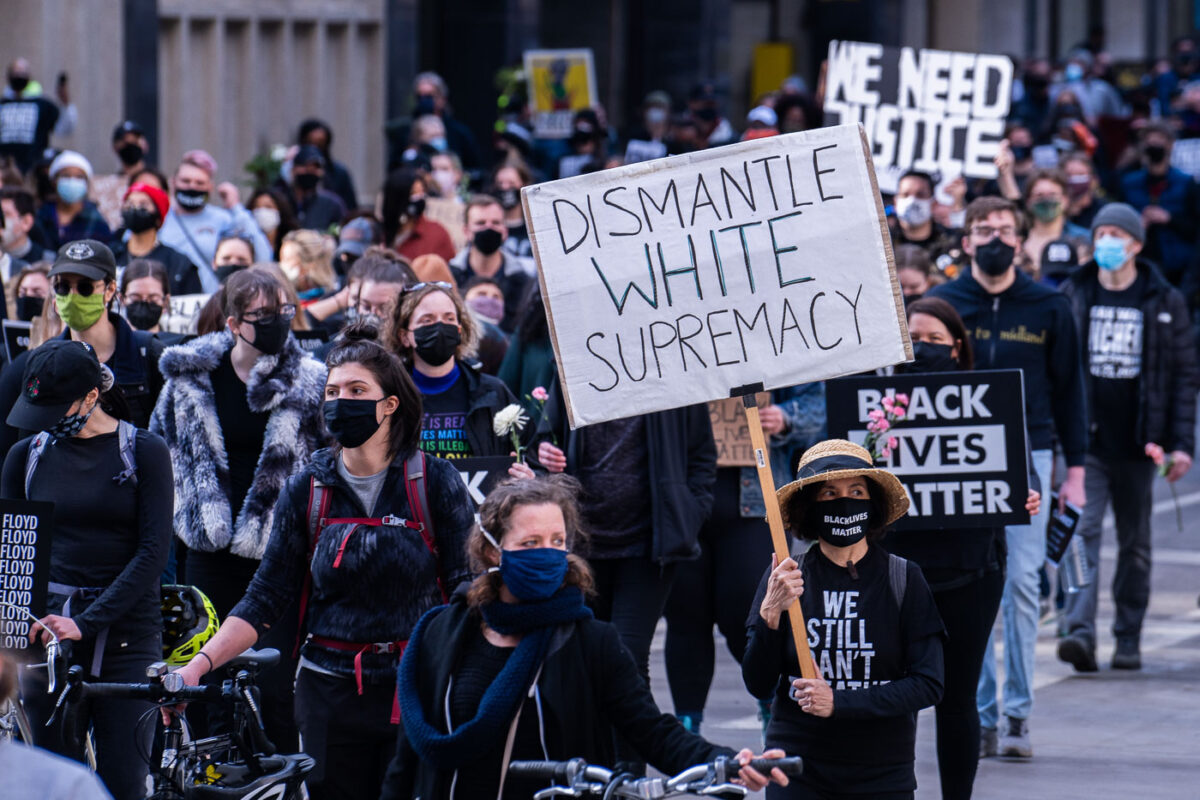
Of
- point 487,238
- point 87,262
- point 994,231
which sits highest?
point 487,238

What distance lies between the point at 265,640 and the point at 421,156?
1094 centimetres

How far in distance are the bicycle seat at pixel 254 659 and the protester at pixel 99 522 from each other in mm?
840

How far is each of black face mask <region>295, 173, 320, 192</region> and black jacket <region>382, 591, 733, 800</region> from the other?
39.6 ft

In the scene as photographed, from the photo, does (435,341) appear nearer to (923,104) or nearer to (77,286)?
(77,286)

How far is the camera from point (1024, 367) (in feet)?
29.3

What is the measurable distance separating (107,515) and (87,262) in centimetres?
160

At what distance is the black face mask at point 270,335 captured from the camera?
300 inches

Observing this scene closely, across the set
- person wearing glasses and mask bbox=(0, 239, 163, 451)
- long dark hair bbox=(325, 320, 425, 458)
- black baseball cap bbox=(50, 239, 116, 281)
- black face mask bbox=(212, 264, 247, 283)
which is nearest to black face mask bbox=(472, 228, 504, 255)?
black face mask bbox=(212, 264, 247, 283)

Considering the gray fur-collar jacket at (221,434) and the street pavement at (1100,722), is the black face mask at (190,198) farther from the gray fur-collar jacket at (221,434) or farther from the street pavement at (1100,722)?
the gray fur-collar jacket at (221,434)

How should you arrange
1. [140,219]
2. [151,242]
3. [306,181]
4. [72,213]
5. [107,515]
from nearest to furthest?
[107,515] → [140,219] → [151,242] → [72,213] → [306,181]

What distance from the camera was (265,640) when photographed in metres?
7.13

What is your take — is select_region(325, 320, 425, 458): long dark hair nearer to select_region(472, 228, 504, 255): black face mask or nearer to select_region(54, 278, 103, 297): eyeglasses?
select_region(54, 278, 103, 297): eyeglasses

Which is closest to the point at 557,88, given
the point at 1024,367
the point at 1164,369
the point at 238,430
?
the point at 1164,369

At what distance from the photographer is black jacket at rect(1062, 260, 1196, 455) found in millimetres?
10523
